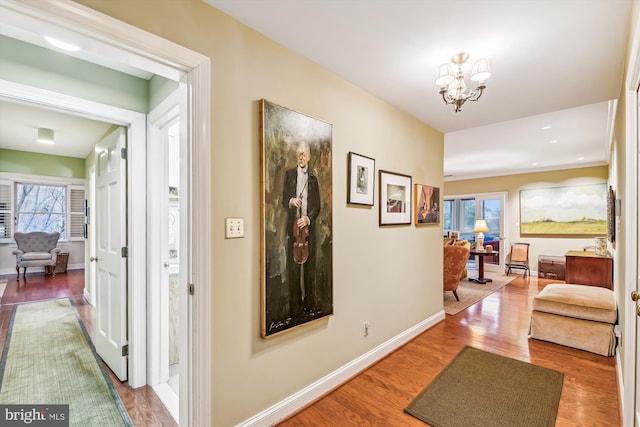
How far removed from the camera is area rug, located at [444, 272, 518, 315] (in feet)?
14.4

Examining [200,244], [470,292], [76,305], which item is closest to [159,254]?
[200,244]

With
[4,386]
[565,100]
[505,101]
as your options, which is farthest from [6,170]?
[565,100]

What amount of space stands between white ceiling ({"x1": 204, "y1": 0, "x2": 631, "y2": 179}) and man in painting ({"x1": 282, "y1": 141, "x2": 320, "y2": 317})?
72 cm

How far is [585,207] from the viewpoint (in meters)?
6.29

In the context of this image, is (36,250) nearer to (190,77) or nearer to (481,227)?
(190,77)

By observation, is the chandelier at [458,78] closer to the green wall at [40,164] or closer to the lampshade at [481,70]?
the lampshade at [481,70]

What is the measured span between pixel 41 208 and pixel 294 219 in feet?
26.4

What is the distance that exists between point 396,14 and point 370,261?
1877mm

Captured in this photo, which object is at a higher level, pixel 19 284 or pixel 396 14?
pixel 396 14

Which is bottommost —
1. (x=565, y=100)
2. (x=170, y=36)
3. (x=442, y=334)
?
(x=442, y=334)

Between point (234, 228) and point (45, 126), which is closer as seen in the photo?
point (234, 228)

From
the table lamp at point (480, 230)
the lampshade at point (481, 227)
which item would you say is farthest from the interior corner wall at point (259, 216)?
the lampshade at point (481, 227)

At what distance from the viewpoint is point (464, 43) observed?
A: 1859 mm

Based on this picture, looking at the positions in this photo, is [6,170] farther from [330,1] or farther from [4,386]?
[330,1]
